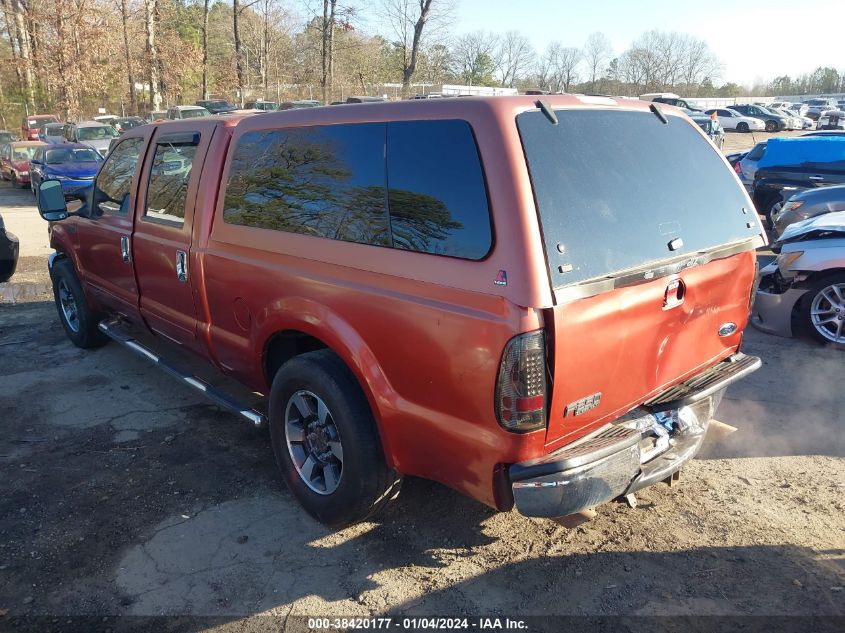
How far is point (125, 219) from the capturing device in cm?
473

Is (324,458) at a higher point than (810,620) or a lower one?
higher

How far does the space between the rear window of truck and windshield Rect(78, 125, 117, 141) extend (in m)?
23.0

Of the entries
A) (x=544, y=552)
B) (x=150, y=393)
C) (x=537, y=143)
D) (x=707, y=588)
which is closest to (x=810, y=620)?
(x=707, y=588)

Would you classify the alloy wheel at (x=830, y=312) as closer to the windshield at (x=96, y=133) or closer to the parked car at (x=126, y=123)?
the windshield at (x=96, y=133)

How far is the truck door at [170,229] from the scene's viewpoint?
4039mm

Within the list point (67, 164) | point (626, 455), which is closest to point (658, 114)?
point (626, 455)

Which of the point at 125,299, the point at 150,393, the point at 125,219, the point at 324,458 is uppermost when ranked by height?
the point at 125,219

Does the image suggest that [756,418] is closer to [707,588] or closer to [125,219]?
[707,588]

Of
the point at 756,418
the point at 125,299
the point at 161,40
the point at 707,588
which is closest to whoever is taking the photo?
the point at 707,588

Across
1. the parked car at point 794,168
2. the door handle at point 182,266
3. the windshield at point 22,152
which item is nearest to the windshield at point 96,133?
the windshield at point 22,152

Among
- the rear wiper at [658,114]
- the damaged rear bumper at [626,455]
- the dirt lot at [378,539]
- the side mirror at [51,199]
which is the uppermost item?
the rear wiper at [658,114]

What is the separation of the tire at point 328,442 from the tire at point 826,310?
184 inches

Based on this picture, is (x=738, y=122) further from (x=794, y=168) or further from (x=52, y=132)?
(x=52, y=132)

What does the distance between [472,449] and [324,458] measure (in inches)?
42.7
